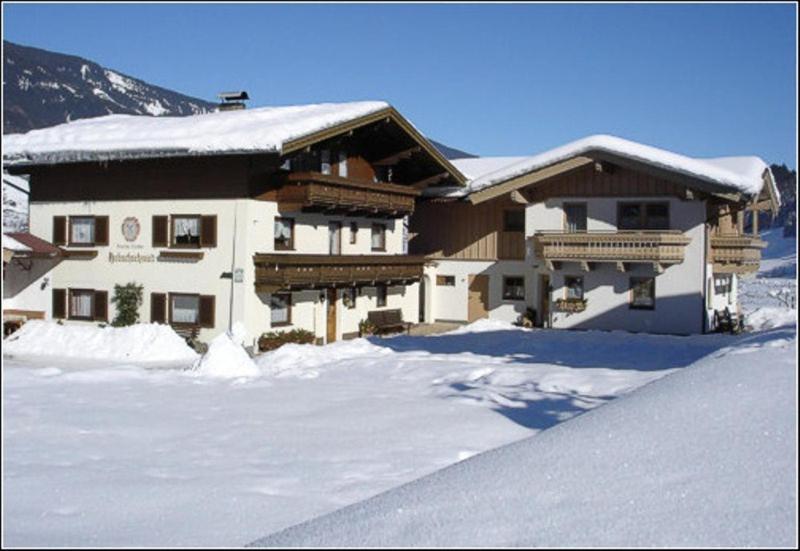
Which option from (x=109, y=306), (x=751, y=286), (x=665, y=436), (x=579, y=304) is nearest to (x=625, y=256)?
(x=579, y=304)

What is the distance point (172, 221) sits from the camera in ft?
82.5

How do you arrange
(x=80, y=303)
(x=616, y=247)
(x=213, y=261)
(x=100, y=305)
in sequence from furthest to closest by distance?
(x=616, y=247) → (x=80, y=303) → (x=100, y=305) → (x=213, y=261)

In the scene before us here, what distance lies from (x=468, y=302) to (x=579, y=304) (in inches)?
194

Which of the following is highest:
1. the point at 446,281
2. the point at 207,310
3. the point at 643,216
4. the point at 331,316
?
the point at 643,216

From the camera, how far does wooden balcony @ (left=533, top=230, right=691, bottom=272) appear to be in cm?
2900

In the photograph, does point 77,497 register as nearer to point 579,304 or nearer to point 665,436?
point 665,436

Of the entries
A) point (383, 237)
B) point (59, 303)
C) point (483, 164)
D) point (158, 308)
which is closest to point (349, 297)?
point (383, 237)

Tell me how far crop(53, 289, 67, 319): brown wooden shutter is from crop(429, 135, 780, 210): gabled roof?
1429 centimetres

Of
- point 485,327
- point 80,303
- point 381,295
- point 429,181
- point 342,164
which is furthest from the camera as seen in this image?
point 429,181

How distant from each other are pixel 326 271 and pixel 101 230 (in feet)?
23.6

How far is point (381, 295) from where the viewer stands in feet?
102

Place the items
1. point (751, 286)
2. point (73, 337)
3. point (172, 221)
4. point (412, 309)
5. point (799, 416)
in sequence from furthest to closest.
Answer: point (751, 286), point (412, 309), point (172, 221), point (73, 337), point (799, 416)

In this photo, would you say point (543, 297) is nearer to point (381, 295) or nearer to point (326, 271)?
point (381, 295)

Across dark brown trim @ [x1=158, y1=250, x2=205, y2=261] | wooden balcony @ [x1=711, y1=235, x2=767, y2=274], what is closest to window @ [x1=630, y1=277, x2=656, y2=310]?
wooden balcony @ [x1=711, y1=235, x2=767, y2=274]
